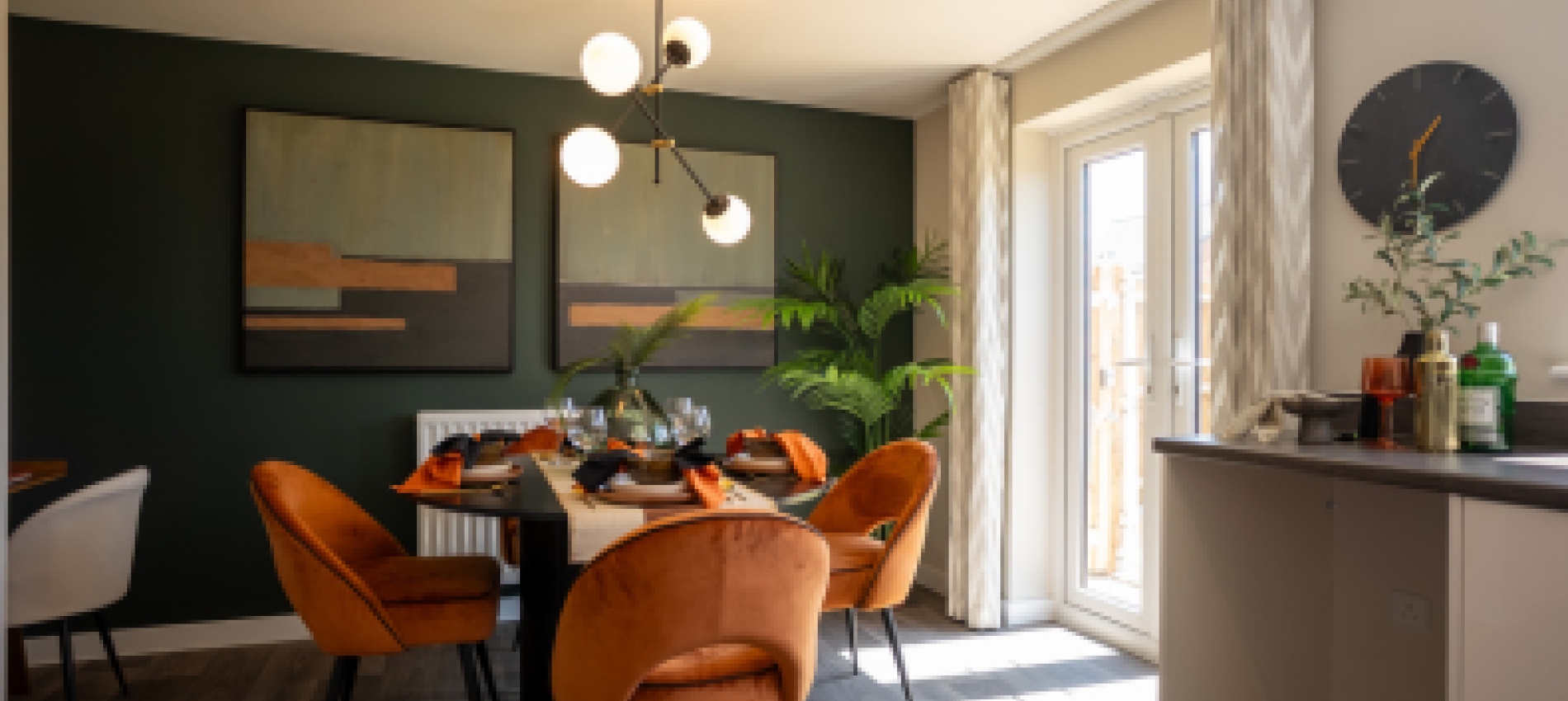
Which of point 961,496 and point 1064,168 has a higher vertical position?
point 1064,168

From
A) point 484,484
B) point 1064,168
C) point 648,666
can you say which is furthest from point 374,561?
point 1064,168

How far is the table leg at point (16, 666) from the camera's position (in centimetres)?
301

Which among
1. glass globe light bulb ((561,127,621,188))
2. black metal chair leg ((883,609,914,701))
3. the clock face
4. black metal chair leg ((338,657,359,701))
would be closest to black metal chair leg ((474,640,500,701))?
black metal chair leg ((338,657,359,701))

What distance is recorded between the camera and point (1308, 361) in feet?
8.25

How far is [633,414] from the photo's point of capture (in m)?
2.64

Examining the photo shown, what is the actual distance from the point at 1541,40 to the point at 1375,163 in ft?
1.39

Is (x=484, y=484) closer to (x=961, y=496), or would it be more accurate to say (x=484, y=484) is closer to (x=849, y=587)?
(x=849, y=587)

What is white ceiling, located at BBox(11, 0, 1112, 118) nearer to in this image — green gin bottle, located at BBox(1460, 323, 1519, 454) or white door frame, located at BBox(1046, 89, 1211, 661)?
white door frame, located at BBox(1046, 89, 1211, 661)

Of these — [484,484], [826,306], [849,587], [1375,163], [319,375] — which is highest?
[1375,163]

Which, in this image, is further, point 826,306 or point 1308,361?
point 826,306

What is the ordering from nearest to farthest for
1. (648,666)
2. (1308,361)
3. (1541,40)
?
1. (648,666)
2. (1541,40)
3. (1308,361)

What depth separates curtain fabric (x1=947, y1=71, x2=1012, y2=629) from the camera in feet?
12.8

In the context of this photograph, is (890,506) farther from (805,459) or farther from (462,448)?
(462,448)

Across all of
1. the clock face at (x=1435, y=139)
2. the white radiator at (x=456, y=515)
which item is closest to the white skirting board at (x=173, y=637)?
the white radiator at (x=456, y=515)
